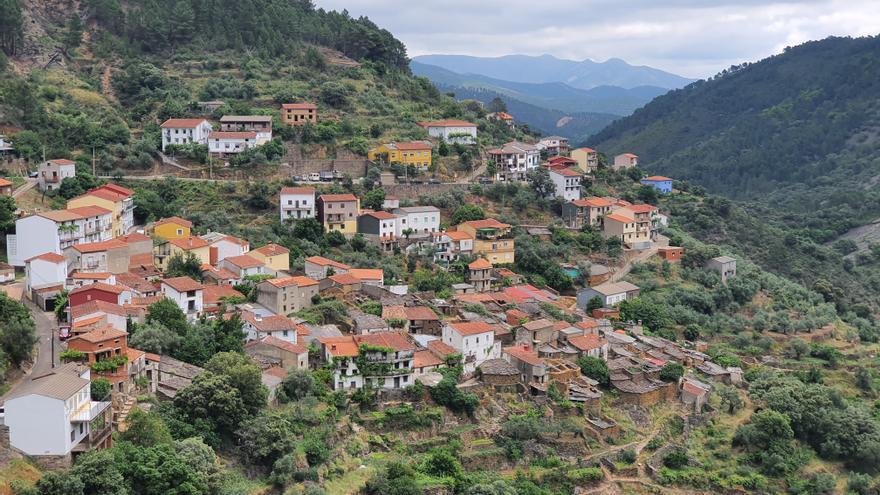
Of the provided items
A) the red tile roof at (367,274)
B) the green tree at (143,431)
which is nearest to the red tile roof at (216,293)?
the red tile roof at (367,274)

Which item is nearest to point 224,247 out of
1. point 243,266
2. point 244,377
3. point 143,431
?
point 243,266

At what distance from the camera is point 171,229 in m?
39.6

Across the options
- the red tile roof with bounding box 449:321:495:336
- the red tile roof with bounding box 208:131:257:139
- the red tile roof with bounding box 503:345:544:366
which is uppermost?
the red tile roof with bounding box 208:131:257:139

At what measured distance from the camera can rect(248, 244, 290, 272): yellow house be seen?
39.0 meters

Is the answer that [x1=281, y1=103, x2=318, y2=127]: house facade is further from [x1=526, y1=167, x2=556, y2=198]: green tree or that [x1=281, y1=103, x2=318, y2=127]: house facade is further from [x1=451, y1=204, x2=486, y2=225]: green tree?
[x1=526, y1=167, x2=556, y2=198]: green tree

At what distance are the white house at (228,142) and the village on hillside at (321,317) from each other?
6.40 metres

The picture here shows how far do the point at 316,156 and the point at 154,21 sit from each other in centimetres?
2194

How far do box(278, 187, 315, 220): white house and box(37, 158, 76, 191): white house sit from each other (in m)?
10.8

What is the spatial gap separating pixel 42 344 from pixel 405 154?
3035 centimetres

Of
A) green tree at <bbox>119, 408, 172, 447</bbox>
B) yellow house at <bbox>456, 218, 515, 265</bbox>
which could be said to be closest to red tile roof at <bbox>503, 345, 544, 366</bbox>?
yellow house at <bbox>456, 218, 515, 265</bbox>

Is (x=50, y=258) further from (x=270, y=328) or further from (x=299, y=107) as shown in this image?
(x=299, y=107)

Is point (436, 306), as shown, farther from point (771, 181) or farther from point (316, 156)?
point (771, 181)

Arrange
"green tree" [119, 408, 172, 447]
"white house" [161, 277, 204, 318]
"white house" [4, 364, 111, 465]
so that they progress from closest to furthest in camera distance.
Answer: "white house" [4, 364, 111, 465], "green tree" [119, 408, 172, 447], "white house" [161, 277, 204, 318]

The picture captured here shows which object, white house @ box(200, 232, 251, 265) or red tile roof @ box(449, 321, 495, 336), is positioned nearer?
red tile roof @ box(449, 321, 495, 336)
